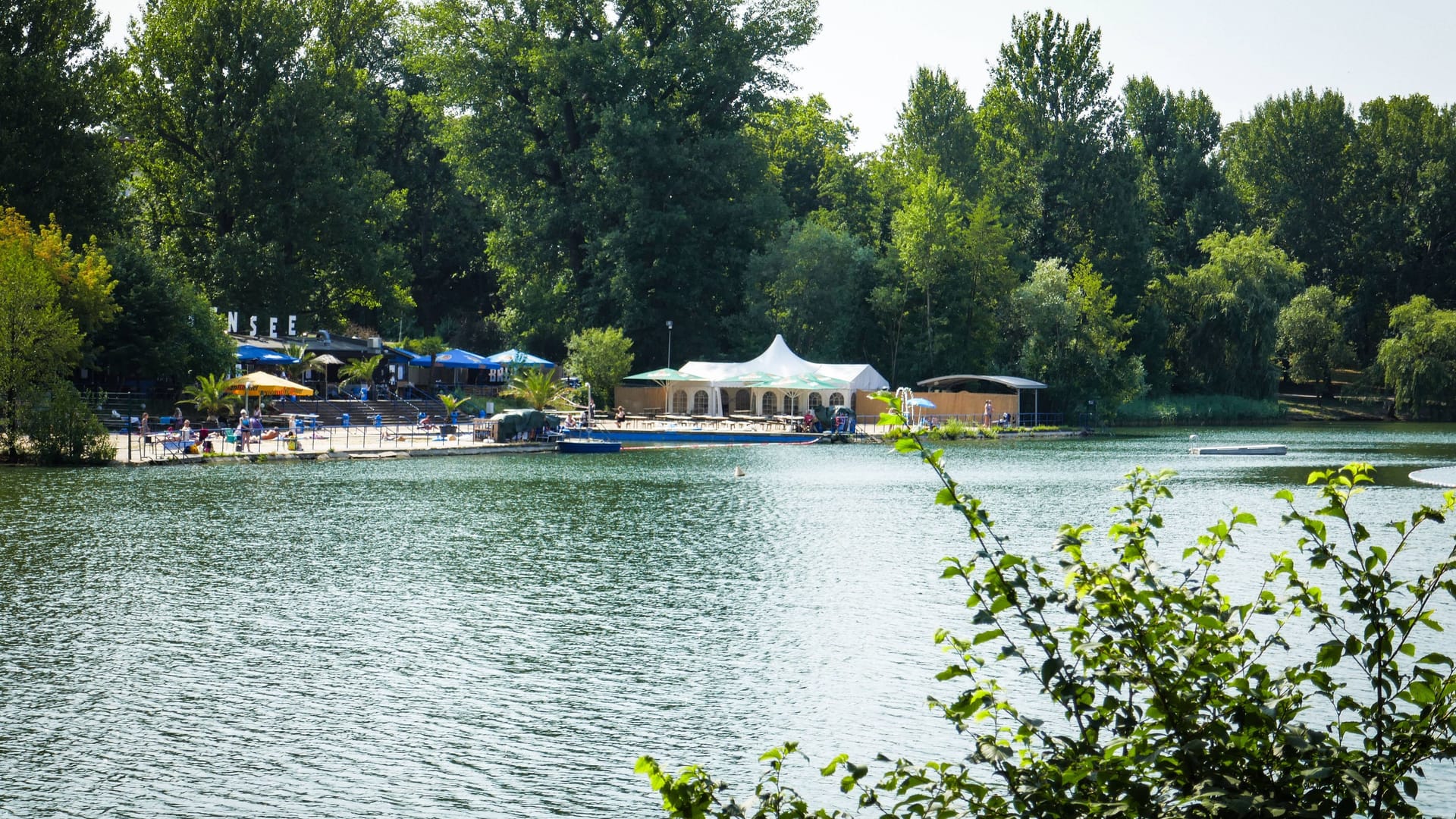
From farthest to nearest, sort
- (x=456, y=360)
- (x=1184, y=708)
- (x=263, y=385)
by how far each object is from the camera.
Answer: (x=456, y=360)
(x=263, y=385)
(x=1184, y=708)

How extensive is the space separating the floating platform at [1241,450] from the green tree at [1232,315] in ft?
78.3

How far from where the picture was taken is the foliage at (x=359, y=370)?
63.2 m

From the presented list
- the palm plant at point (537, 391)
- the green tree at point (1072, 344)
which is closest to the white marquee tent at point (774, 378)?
the palm plant at point (537, 391)

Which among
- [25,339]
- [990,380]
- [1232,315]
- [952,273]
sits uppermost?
[952,273]

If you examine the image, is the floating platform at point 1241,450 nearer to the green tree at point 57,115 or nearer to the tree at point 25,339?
the tree at point 25,339

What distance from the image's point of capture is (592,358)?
67438 mm

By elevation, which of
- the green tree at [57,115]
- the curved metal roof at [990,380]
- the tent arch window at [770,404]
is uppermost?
the green tree at [57,115]

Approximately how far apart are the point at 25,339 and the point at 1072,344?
49.4 metres

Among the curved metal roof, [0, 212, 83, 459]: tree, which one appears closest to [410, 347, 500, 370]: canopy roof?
the curved metal roof

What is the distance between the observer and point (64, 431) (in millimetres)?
40125

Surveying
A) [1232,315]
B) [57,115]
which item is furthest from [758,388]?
[57,115]

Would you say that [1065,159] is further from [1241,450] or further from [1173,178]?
[1241,450]

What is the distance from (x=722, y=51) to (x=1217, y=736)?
70.2m

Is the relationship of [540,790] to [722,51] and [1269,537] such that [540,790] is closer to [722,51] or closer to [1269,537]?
[1269,537]
